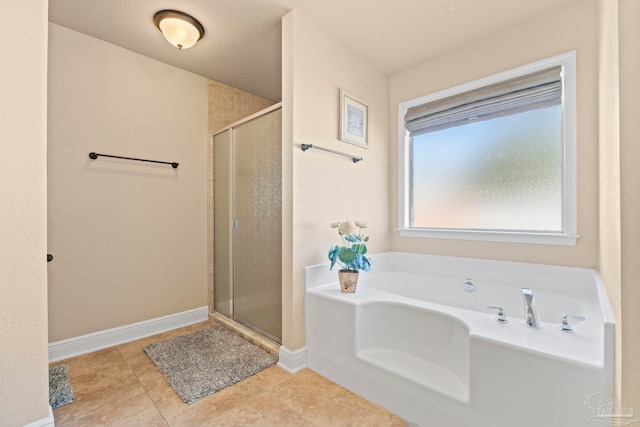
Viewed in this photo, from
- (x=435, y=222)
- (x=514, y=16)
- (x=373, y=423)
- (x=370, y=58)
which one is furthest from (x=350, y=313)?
(x=514, y=16)

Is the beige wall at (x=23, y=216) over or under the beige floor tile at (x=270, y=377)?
over

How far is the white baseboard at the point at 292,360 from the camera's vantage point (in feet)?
5.99

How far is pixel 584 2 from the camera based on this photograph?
1.78m

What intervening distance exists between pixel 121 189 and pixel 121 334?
111 cm

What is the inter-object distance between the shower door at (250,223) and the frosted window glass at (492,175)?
1321 millimetres

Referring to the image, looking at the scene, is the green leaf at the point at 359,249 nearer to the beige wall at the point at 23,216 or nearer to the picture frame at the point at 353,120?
the picture frame at the point at 353,120

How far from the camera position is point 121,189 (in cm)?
225

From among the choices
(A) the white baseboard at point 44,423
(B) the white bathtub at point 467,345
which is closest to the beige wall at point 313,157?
(B) the white bathtub at point 467,345

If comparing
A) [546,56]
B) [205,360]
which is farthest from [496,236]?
[205,360]

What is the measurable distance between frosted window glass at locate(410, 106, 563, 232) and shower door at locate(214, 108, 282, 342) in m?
1.32

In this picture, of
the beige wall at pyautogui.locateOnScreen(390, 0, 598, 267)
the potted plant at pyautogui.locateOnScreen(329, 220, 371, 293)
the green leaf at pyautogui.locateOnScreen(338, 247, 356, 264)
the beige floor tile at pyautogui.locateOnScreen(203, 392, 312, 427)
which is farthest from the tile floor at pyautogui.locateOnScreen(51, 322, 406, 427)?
the beige wall at pyautogui.locateOnScreen(390, 0, 598, 267)

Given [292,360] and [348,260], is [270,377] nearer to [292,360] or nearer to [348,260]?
[292,360]

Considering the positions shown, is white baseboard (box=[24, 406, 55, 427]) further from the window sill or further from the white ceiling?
the window sill

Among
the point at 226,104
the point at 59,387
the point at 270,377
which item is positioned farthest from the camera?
the point at 226,104
